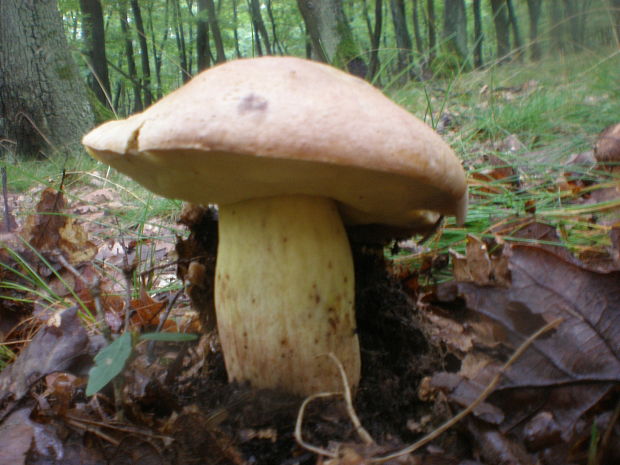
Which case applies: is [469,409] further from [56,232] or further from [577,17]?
[577,17]

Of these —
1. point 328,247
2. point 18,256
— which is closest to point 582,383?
point 328,247

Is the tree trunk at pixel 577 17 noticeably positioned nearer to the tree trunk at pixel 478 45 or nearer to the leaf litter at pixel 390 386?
the tree trunk at pixel 478 45

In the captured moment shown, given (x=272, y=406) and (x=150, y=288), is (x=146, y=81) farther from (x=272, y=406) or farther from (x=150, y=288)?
(x=272, y=406)

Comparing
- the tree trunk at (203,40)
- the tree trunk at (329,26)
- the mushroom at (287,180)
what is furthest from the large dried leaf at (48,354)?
the tree trunk at (203,40)

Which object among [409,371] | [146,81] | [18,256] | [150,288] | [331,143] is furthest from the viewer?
[146,81]

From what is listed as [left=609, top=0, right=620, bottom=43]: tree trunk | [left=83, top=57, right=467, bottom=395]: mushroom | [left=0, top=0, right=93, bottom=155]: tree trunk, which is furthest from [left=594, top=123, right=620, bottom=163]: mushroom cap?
[left=0, top=0, right=93, bottom=155]: tree trunk

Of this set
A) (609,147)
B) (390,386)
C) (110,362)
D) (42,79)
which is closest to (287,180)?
(110,362)
